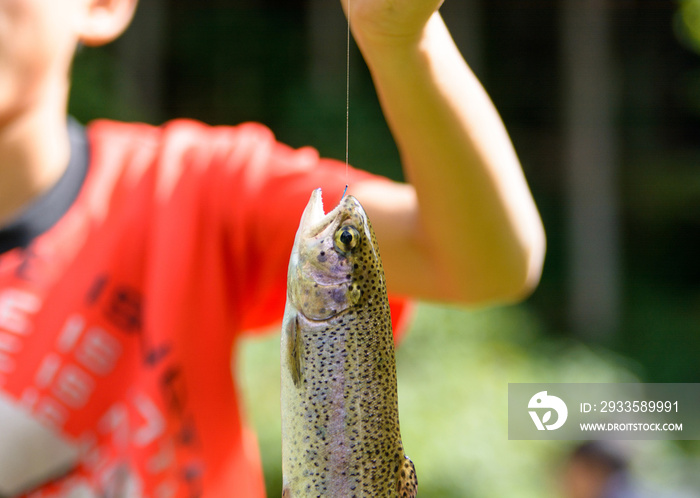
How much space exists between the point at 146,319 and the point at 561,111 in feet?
24.0

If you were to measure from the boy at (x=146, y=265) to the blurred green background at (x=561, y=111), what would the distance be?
12.8 feet

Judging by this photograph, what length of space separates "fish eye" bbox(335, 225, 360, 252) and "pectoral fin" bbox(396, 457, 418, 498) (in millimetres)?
442

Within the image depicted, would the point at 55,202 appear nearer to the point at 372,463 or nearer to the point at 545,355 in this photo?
the point at 372,463

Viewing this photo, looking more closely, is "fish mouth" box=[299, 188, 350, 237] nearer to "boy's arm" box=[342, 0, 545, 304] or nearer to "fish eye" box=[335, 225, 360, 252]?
"fish eye" box=[335, 225, 360, 252]

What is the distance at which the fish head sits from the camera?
1.45 meters

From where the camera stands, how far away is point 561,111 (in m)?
8.50

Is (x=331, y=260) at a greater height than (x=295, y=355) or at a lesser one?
greater

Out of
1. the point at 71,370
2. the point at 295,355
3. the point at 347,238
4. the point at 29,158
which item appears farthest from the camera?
the point at 29,158

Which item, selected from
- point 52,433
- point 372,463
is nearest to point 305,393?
point 372,463

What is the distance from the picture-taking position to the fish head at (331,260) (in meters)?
1.45

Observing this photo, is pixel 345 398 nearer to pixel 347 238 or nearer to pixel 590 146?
pixel 347 238

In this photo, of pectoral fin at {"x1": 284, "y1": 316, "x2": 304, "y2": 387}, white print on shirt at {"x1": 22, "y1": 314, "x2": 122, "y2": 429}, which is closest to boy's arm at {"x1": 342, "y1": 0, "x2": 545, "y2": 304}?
pectoral fin at {"x1": 284, "y1": 316, "x2": 304, "y2": 387}

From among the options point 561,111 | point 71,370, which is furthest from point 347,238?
point 561,111

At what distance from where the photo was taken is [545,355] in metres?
6.07
